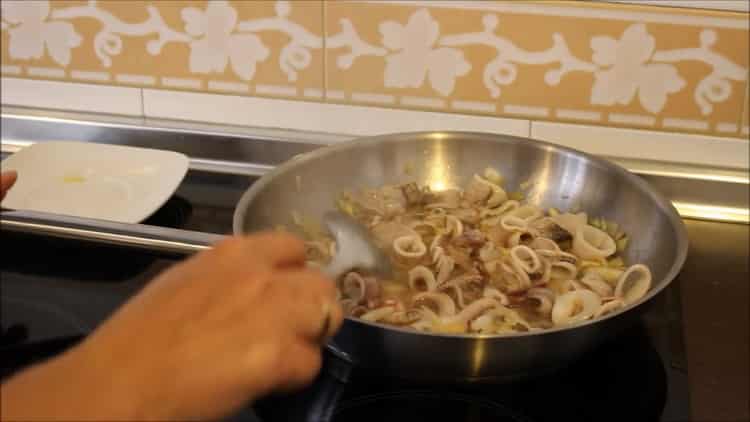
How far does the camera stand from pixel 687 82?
937 millimetres

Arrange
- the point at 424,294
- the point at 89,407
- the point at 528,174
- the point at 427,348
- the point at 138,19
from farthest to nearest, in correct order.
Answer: the point at 138,19 → the point at 528,174 → the point at 424,294 → the point at 427,348 → the point at 89,407

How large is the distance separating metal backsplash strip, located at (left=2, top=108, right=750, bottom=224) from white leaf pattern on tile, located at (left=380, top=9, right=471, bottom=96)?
11 cm

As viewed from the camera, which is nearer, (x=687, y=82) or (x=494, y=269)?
(x=494, y=269)

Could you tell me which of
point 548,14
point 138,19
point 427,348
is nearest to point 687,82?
point 548,14

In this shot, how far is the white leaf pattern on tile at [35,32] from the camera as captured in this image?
1061 mm

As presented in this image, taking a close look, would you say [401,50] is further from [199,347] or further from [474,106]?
[199,347]

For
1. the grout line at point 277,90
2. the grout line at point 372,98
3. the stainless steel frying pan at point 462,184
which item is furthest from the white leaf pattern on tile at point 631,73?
the grout line at point 277,90

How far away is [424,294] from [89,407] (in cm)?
42

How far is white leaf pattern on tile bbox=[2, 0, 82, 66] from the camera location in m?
1.06

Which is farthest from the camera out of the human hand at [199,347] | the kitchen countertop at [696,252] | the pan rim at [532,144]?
the kitchen countertop at [696,252]

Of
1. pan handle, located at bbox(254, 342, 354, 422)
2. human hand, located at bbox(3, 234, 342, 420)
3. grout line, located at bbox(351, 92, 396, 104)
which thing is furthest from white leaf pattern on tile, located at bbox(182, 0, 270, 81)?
human hand, located at bbox(3, 234, 342, 420)

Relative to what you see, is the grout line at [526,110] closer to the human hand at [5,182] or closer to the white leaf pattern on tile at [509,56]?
the white leaf pattern on tile at [509,56]

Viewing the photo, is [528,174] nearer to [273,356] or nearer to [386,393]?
[386,393]

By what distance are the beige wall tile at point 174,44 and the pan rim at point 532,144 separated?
6.0 inches
